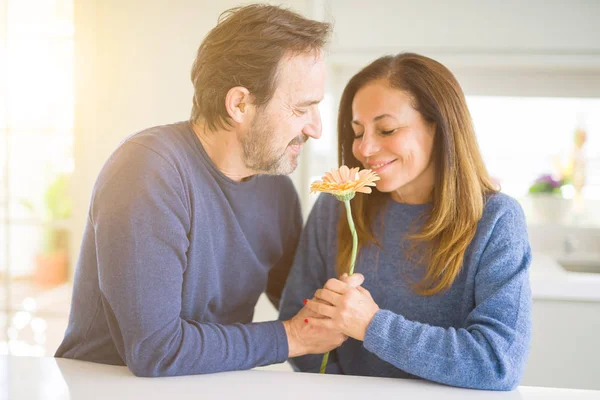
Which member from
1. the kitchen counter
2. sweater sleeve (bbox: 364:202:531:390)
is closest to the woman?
sweater sleeve (bbox: 364:202:531:390)

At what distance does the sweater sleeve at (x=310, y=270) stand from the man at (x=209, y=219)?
8 cm

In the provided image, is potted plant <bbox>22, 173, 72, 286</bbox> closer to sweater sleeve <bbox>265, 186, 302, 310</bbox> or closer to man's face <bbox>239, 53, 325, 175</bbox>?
sweater sleeve <bbox>265, 186, 302, 310</bbox>

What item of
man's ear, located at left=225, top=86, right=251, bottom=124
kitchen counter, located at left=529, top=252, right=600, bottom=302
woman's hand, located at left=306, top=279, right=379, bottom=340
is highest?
man's ear, located at left=225, top=86, right=251, bottom=124

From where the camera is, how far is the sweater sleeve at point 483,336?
1132 millimetres

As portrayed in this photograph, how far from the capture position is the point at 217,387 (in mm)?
1086

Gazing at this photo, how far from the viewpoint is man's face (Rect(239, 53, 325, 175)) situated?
4.44 ft

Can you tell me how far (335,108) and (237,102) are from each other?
53.3 inches

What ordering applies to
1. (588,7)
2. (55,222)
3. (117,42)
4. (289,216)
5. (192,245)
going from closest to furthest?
1. (192,245)
2. (289,216)
3. (588,7)
4. (117,42)
5. (55,222)

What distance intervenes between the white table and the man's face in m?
0.48

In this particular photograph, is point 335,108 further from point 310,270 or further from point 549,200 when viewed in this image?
point 310,270

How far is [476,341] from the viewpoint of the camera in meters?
1.17

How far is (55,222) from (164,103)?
2.76 ft

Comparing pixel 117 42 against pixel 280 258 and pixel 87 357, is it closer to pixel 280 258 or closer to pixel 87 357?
pixel 280 258

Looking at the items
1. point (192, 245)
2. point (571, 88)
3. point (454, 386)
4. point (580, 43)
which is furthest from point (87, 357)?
point (571, 88)
